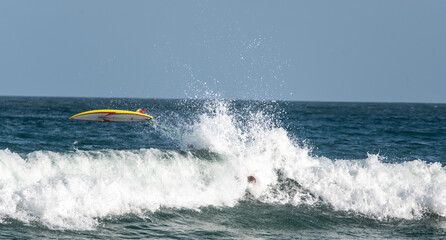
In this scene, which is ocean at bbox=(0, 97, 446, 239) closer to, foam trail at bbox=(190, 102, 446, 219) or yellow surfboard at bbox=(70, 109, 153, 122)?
foam trail at bbox=(190, 102, 446, 219)

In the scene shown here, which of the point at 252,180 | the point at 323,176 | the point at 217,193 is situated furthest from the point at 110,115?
the point at 323,176

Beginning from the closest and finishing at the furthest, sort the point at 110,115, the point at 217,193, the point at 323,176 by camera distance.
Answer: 1. the point at 217,193
2. the point at 323,176
3. the point at 110,115

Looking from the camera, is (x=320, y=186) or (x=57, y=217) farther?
(x=320, y=186)

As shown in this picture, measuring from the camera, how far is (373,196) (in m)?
16.2

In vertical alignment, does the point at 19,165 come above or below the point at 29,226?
above

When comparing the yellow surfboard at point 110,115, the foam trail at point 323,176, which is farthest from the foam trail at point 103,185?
the yellow surfboard at point 110,115

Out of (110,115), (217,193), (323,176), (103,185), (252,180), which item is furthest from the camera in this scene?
(110,115)

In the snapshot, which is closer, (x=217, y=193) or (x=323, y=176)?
(x=217, y=193)

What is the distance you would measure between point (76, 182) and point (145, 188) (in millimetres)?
2154

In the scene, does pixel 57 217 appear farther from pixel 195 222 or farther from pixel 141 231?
pixel 195 222

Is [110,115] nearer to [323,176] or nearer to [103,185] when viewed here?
[103,185]

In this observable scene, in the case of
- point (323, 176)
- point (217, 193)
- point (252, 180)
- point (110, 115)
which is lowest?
point (217, 193)

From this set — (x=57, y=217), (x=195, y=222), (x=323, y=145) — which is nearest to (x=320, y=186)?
(x=195, y=222)

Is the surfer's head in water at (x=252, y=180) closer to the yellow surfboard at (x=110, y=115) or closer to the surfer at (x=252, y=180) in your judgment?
the surfer at (x=252, y=180)
